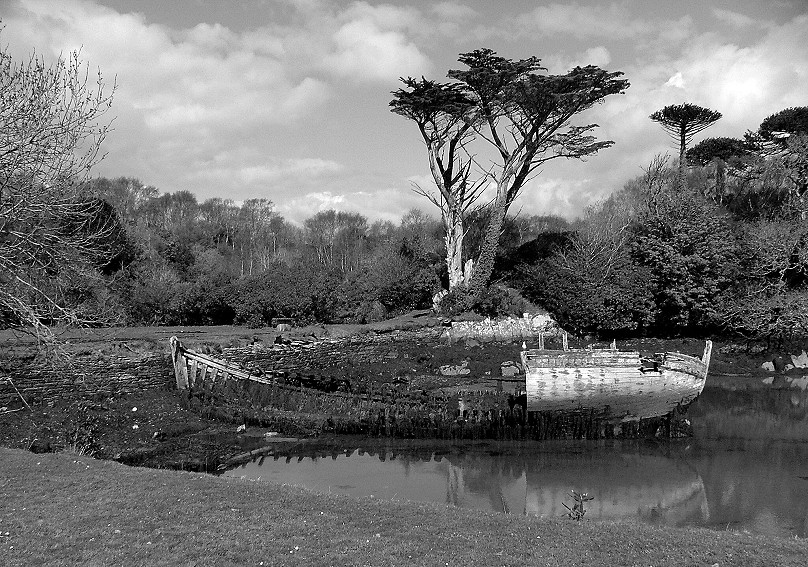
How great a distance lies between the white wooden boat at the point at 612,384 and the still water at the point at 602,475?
122cm

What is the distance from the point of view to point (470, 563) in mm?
7047

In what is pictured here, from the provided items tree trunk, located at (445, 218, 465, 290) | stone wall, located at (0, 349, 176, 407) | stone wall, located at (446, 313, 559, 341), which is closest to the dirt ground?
stone wall, located at (0, 349, 176, 407)

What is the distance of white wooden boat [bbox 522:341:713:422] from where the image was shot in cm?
1808

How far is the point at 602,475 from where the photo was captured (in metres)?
14.6

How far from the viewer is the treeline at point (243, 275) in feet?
98.3

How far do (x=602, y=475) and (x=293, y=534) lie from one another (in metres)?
9.03

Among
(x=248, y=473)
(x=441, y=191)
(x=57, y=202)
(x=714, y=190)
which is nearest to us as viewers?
(x=57, y=202)

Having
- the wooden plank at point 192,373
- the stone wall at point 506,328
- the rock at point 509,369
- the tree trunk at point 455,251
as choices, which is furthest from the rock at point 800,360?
the wooden plank at point 192,373

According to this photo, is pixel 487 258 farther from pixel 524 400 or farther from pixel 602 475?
pixel 602 475

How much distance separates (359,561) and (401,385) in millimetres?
16063

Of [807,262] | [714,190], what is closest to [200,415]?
[807,262]

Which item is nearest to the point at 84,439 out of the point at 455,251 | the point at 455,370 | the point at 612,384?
the point at 612,384

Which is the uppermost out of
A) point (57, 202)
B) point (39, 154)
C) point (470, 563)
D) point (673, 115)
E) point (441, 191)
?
point (673, 115)

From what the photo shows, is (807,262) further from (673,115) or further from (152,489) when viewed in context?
(152,489)
